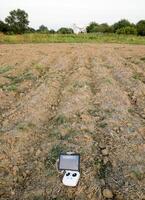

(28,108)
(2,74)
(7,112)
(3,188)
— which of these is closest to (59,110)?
(28,108)

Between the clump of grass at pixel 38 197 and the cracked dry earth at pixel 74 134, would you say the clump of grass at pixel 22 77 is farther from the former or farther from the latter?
the clump of grass at pixel 38 197

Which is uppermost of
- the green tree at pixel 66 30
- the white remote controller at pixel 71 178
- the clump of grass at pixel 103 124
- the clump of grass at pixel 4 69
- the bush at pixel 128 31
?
the clump of grass at pixel 4 69

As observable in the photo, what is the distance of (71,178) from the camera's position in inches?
173

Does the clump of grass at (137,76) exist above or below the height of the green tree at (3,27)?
above

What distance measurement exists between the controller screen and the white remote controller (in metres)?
0.06

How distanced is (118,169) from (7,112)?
10.5ft

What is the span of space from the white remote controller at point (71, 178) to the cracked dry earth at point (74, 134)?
8 centimetres

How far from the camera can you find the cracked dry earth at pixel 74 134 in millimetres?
4434

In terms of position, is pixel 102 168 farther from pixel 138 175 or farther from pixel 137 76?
pixel 137 76

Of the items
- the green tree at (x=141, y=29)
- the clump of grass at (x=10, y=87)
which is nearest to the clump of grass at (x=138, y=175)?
the clump of grass at (x=10, y=87)

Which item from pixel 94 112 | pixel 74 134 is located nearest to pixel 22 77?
pixel 94 112

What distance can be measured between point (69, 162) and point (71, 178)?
26 centimetres

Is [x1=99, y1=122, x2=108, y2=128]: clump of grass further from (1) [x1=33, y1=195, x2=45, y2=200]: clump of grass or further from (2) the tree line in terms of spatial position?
(2) the tree line

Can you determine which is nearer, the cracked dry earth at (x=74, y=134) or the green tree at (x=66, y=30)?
the cracked dry earth at (x=74, y=134)
